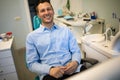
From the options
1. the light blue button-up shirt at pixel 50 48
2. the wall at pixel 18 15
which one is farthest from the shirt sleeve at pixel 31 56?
the wall at pixel 18 15

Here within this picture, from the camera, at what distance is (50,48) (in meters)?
1.49

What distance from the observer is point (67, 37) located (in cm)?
155

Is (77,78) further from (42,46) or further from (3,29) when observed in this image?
(3,29)

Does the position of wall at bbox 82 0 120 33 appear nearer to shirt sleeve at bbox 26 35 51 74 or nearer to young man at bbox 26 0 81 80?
young man at bbox 26 0 81 80

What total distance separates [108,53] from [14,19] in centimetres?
246

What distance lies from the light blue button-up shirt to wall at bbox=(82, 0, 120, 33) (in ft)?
2.37

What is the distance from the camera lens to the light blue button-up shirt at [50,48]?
1454 millimetres

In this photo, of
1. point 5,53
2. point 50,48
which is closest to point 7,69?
point 5,53

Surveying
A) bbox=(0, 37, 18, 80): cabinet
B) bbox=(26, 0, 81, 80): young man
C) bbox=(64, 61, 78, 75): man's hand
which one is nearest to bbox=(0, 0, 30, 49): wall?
bbox=(0, 37, 18, 80): cabinet

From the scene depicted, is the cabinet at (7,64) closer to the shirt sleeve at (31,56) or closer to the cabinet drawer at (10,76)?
the cabinet drawer at (10,76)

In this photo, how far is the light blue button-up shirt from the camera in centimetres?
145

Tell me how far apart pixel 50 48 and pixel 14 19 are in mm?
2057

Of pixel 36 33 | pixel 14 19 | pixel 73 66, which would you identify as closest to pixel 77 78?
pixel 73 66

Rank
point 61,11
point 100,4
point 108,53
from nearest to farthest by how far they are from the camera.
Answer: point 108,53
point 100,4
point 61,11
